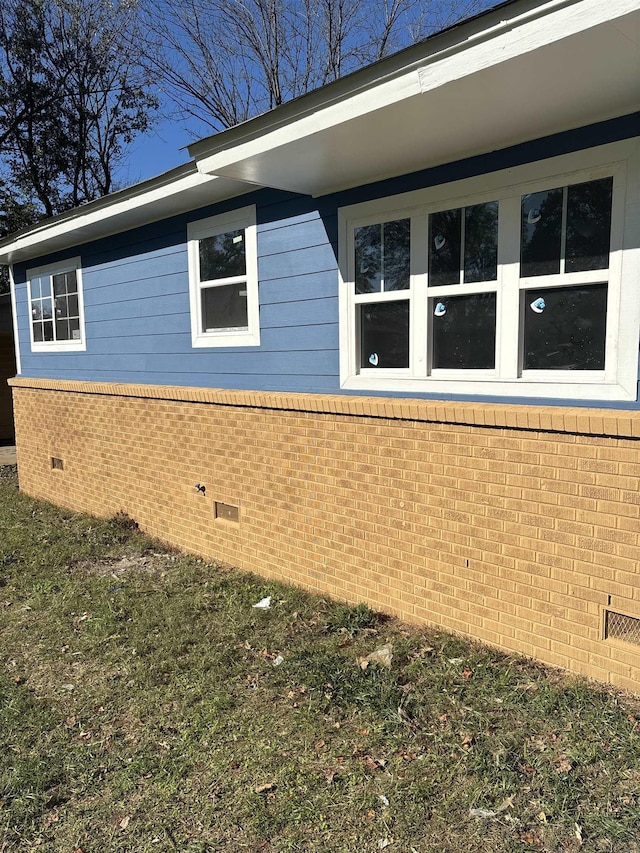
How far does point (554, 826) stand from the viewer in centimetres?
258

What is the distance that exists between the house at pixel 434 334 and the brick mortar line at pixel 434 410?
0.02 m

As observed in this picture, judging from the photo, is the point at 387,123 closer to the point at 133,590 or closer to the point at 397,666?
the point at 397,666

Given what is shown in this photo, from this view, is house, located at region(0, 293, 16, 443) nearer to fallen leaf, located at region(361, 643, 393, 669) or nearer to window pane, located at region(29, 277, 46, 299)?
window pane, located at region(29, 277, 46, 299)

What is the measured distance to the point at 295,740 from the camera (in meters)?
3.28

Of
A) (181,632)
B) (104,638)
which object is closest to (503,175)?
(181,632)

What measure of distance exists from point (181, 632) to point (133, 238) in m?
4.59

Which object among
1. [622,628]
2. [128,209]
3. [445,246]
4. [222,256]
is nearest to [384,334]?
[445,246]

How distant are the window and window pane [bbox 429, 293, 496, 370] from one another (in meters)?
1.88

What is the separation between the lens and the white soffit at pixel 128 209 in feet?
18.2

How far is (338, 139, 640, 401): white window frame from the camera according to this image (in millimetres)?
3348

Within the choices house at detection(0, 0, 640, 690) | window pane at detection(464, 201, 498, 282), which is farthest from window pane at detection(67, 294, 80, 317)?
window pane at detection(464, 201, 498, 282)

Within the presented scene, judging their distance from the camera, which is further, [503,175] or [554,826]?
[503,175]

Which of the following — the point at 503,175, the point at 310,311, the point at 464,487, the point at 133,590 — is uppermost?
the point at 503,175

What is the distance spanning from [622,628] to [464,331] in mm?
2062
